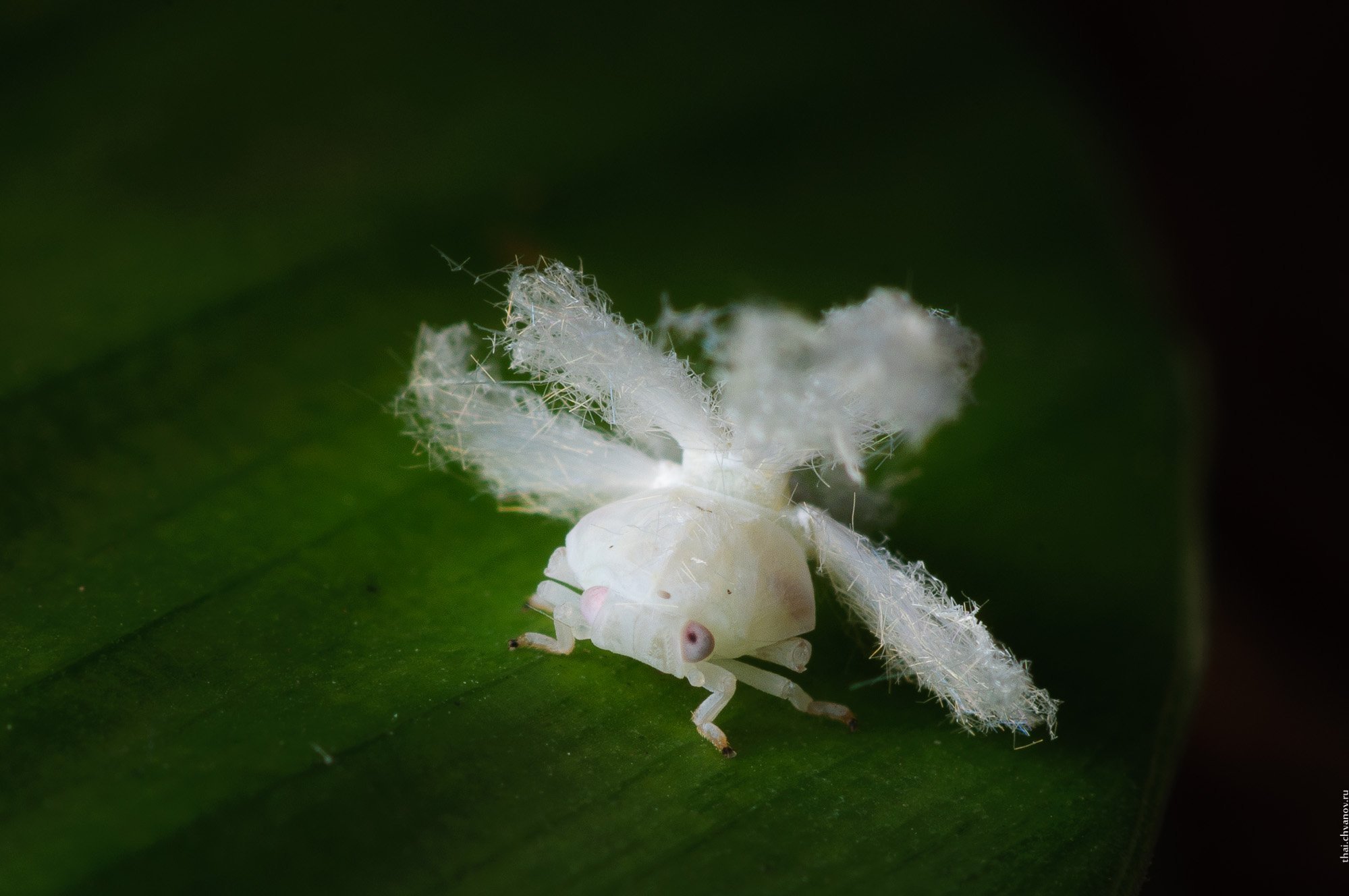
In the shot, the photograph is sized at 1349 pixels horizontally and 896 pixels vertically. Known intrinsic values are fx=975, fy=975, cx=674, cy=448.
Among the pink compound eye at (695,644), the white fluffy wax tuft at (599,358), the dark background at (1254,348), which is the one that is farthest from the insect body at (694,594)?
the dark background at (1254,348)

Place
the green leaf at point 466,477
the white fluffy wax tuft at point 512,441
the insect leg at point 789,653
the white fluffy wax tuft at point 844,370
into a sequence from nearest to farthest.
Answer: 1. the green leaf at point 466,477
2. the white fluffy wax tuft at point 844,370
3. the insect leg at point 789,653
4. the white fluffy wax tuft at point 512,441

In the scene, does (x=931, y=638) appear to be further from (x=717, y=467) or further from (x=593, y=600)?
(x=593, y=600)

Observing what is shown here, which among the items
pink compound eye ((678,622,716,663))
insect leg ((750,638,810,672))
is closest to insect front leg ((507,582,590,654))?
pink compound eye ((678,622,716,663))

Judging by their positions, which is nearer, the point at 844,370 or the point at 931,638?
the point at 844,370

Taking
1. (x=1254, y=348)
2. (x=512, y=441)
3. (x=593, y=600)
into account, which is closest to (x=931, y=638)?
(x=593, y=600)

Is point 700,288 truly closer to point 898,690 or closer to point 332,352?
point 332,352

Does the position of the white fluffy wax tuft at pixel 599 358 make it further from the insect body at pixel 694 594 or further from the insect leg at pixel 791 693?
the insect leg at pixel 791 693

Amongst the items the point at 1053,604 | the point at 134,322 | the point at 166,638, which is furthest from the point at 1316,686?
the point at 134,322
